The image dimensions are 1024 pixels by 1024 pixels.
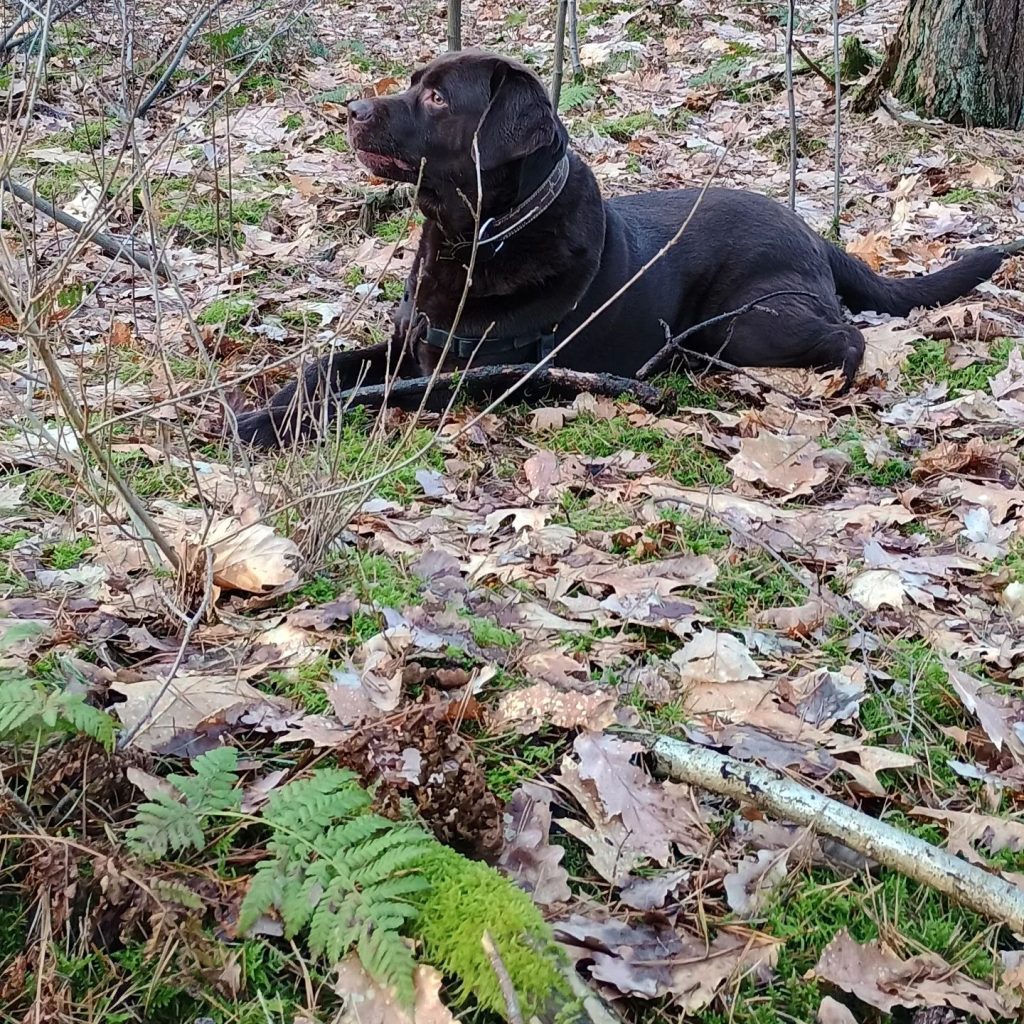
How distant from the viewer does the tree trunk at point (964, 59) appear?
710cm

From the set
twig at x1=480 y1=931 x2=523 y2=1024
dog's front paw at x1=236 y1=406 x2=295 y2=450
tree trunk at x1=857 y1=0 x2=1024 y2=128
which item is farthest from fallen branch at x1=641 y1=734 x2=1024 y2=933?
tree trunk at x1=857 y1=0 x2=1024 y2=128

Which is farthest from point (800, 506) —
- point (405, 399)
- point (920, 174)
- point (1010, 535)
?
point (920, 174)

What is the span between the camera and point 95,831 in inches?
70.7

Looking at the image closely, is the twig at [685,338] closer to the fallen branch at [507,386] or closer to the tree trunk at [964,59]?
the fallen branch at [507,386]

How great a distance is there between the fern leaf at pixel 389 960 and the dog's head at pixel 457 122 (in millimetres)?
3489

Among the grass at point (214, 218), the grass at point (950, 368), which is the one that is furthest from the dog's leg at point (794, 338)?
the grass at point (214, 218)

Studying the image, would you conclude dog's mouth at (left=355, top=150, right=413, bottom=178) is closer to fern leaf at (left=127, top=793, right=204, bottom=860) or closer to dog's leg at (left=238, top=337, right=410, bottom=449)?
dog's leg at (left=238, top=337, right=410, bottom=449)

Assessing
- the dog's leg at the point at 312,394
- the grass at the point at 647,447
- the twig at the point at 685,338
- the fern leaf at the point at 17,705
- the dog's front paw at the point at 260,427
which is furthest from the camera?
the twig at the point at 685,338

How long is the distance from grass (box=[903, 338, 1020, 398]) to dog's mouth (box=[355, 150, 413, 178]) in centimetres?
241

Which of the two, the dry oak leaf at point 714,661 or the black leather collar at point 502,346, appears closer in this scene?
the dry oak leaf at point 714,661

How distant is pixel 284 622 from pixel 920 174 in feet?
19.8

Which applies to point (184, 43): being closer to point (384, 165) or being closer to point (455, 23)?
point (384, 165)

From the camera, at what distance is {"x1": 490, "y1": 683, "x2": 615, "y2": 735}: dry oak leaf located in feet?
7.37

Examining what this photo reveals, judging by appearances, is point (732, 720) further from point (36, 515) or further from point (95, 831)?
point (36, 515)
